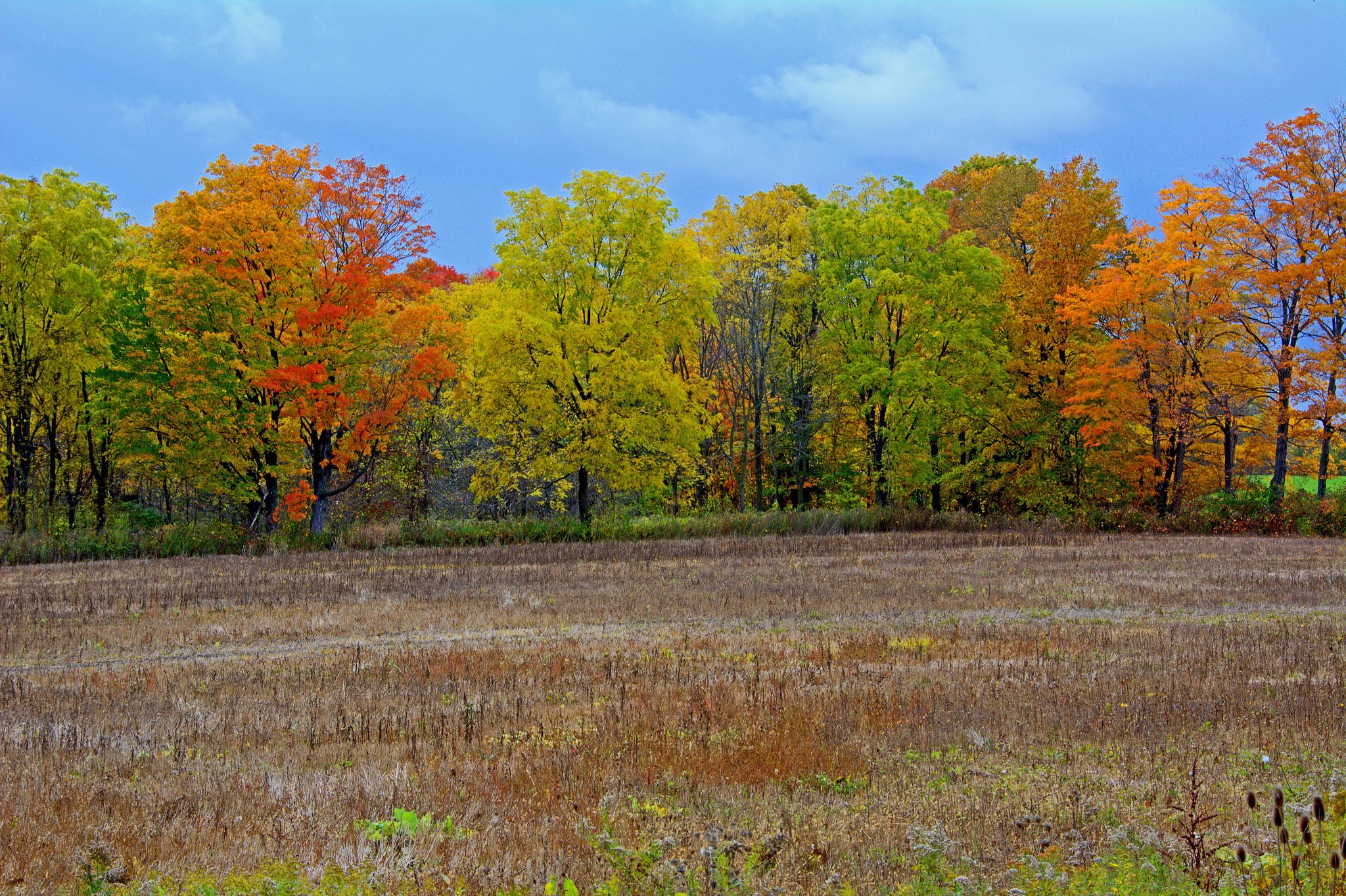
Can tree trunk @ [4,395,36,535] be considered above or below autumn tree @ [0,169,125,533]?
below

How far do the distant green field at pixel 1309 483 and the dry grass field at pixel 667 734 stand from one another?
66.8 feet

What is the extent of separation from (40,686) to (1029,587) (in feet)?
52.9

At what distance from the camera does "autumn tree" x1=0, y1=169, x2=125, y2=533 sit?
31562 mm

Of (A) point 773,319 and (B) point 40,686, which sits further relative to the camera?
(A) point 773,319

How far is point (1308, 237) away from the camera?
31016mm

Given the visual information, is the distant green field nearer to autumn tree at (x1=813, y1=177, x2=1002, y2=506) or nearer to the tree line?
the tree line

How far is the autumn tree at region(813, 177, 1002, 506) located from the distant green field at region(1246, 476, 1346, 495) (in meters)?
11.6

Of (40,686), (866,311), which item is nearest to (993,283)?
(866,311)

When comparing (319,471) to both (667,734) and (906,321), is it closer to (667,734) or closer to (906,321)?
(906,321)

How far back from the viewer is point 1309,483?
67.1 meters

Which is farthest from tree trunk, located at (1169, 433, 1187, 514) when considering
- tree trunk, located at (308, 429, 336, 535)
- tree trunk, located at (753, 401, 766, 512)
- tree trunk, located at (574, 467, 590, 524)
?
tree trunk, located at (308, 429, 336, 535)

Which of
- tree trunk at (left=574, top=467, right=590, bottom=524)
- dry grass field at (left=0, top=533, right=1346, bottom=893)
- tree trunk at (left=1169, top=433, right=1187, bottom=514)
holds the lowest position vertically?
dry grass field at (left=0, top=533, right=1346, bottom=893)

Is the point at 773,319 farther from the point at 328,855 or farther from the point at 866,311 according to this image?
the point at 328,855

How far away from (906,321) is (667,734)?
32099 mm
